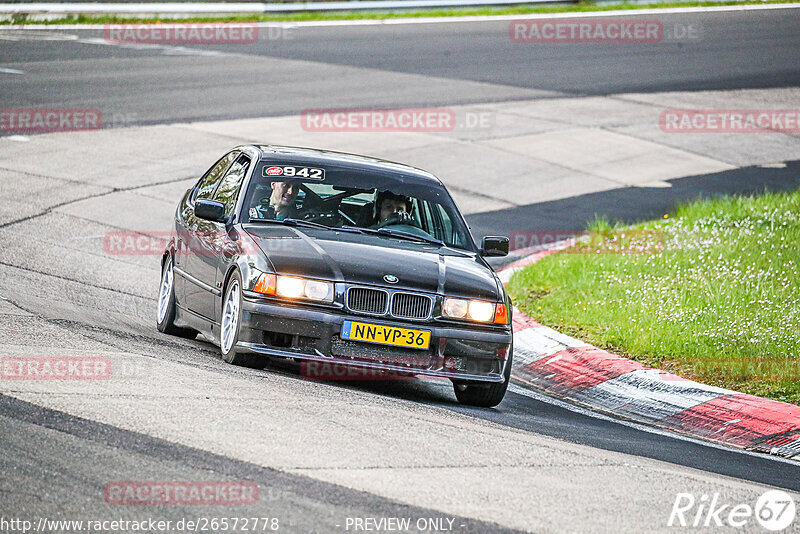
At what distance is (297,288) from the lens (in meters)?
7.85

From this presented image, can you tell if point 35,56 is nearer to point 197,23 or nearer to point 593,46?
point 197,23

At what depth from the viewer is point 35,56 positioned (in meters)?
23.9

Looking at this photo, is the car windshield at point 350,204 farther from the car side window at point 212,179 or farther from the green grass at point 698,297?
the green grass at point 698,297

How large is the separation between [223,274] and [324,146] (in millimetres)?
10458

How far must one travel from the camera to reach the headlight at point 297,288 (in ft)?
25.7

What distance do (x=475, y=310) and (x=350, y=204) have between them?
4.86ft

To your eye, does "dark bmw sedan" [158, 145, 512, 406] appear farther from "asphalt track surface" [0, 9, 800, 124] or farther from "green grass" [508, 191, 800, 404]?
"asphalt track surface" [0, 9, 800, 124]

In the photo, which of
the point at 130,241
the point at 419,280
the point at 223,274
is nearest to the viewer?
the point at 419,280

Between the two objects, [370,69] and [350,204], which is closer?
[350,204]

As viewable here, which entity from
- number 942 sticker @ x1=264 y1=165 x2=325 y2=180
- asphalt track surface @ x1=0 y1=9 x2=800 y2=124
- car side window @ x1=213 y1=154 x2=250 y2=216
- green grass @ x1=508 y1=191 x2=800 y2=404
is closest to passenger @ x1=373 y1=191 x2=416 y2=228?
number 942 sticker @ x1=264 y1=165 x2=325 y2=180

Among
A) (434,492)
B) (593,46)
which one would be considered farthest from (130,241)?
(593,46)

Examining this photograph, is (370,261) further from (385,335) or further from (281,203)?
(281,203)

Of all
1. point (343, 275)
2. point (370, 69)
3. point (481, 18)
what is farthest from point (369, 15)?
point (343, 275)

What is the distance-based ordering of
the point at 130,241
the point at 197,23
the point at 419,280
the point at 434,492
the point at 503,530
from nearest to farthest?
1. the point at 503,530
2. the point at 434,492
3. the point at 419,280
4. the point at 130,241
5. the point at 197,23
